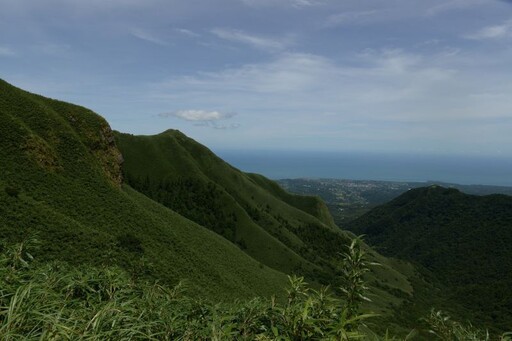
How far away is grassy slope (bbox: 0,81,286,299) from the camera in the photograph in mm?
45062

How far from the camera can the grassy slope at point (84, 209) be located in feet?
148

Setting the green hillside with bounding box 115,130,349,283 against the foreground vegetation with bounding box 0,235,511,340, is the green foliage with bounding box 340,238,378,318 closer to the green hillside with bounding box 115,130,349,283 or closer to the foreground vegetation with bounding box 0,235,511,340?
the foreground vegetation with bounding box 0,235,511,340

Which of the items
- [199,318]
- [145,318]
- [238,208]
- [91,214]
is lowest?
[238,208]

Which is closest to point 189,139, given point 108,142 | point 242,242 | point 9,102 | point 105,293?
point 242,242

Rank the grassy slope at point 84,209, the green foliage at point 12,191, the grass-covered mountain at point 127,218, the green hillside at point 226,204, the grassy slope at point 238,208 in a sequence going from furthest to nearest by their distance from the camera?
the grassy slope at point 238,208 → the green hillside at point 226,204 → the green foliage at point 12,191 → the grass-covered mountain at point 127,218 → the grassy slope at point 84,209

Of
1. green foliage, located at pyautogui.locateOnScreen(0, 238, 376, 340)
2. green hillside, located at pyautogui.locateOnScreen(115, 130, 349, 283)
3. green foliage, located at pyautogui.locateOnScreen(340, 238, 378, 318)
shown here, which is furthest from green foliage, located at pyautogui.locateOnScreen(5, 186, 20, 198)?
green hillside, located at pyautogui.locateOnScreen(115, 130, 349, 283)

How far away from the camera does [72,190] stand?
6044 centimetres

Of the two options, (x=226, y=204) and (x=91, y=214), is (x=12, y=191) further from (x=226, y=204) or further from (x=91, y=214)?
(x=226, y=204)

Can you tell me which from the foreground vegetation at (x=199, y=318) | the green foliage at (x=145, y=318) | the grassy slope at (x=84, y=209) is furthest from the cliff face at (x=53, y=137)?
the foreground vegetation at (x=199, y=318)

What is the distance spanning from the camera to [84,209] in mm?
57969

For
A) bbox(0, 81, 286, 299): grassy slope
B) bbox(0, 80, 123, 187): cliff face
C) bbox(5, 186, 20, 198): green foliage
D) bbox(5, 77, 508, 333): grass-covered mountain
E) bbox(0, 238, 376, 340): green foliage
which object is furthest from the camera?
bbox(0, 80, 123, 187): cliff face

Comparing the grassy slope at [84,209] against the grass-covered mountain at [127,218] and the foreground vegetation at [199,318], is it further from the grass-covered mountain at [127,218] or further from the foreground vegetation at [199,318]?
the foreground vegetation at [199,318]

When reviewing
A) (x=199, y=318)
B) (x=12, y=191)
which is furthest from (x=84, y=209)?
(x=199, y=318)

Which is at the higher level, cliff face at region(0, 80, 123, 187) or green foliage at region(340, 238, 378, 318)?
cliff face at region(0, 80, 123, 187)
